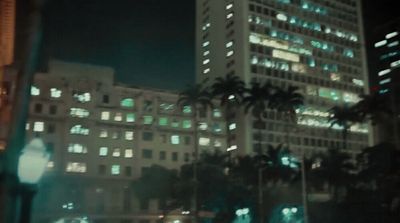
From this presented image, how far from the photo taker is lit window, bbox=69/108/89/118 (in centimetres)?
9224

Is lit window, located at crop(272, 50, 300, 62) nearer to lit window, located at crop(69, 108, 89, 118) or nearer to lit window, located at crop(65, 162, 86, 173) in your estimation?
lit window, located at crop(69, 108, 89, 118)

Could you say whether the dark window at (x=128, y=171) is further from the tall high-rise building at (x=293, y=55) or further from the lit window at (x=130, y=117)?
the tall high-rise building at (x=293, y=55)

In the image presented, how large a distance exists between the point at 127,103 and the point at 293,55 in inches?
2491

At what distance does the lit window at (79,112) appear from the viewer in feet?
303

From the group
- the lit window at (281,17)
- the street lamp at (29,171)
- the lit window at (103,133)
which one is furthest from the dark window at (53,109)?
the street lamp at (29,171)

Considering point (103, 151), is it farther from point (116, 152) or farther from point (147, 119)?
point (147, 119)

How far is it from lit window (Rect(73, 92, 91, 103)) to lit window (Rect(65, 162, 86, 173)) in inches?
458

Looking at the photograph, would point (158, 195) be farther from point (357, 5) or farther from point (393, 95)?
point (357, 5)

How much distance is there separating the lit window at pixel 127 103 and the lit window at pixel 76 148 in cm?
1205

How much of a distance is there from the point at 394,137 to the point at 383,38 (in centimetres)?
9180

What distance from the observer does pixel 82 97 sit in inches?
3718

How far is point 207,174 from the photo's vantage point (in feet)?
245

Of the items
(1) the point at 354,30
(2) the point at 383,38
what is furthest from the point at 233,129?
(2) the point at 383,38

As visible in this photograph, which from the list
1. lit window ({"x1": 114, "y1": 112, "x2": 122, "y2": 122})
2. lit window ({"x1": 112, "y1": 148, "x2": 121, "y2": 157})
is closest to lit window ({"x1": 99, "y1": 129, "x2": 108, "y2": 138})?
lit window ({"x1": 112, "y1": 148, "x2": 121, "y2": 157})
